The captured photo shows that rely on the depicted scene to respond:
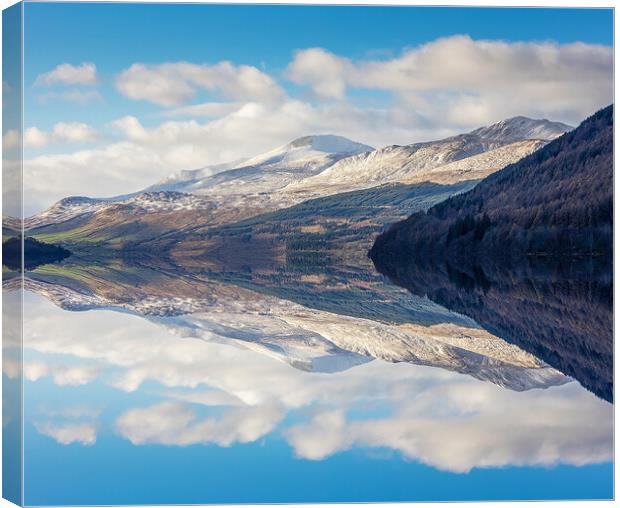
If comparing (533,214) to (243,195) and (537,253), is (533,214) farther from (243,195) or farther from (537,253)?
(243,195)

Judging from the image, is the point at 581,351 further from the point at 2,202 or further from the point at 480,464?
the point at 2,202

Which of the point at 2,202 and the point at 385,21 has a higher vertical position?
the point at 385,21

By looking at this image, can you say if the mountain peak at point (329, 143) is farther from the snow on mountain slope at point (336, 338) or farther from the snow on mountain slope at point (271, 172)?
the snow on mountain slope at point (336, 338)

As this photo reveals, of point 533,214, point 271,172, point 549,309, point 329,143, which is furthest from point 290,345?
point 271,172

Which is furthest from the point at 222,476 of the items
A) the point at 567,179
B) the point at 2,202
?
the point at 567,179

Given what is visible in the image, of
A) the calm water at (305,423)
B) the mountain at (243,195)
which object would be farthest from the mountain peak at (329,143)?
the mountain at (243,195)
